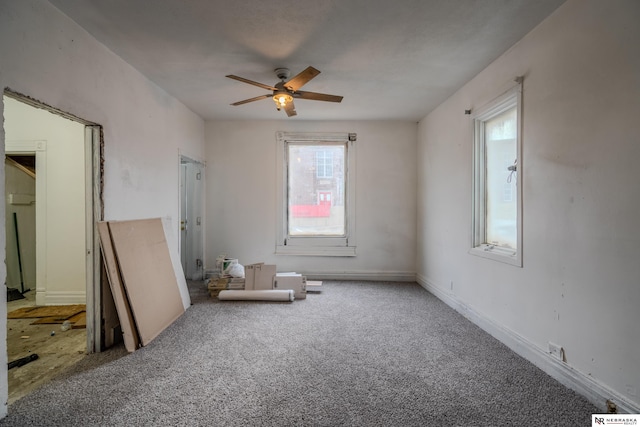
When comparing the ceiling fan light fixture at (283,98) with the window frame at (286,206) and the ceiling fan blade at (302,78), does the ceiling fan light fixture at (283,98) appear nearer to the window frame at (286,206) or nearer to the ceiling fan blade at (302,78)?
the ceiling fan blade at (302,78)

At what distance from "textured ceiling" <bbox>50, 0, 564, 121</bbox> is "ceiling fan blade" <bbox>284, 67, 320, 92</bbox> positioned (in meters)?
0.24

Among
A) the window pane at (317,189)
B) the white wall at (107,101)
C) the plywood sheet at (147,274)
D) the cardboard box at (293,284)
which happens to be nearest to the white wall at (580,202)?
the cardboard box at (293,284)

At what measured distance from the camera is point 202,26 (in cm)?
234

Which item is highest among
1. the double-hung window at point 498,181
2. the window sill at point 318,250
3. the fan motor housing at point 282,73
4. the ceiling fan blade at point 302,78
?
the fan motor housing at point 282,73

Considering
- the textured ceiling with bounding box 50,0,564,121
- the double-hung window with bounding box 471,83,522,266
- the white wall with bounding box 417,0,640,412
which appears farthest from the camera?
the double-hung window with bounding box 471,83,522,266

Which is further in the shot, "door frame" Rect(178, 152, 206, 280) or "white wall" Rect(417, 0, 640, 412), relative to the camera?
"door frame" Rect(178, 152, 206, 280)

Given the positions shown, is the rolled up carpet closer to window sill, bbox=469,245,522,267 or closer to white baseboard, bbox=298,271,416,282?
white baseboard, bbox=298,271,416,282

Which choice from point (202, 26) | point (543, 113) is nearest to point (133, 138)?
point (202, 26)

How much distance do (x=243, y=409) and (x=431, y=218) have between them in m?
3.54

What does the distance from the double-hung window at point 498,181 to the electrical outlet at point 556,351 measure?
632 millimetres

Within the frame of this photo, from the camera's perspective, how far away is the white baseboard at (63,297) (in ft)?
12.3

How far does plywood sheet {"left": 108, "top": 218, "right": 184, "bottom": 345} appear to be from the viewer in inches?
106

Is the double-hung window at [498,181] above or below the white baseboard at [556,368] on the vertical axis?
above

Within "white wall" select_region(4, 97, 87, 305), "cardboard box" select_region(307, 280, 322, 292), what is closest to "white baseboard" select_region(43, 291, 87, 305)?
"white wall" select_region(4, 97, 87, 305)
